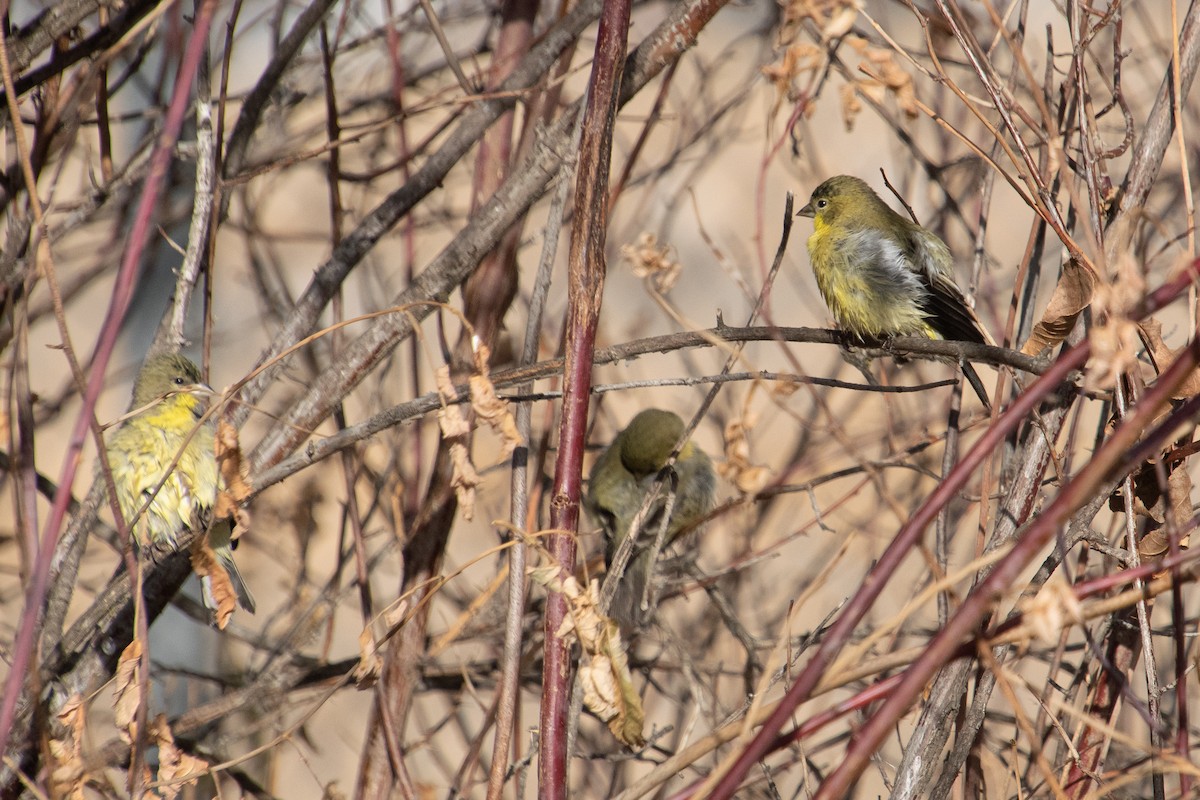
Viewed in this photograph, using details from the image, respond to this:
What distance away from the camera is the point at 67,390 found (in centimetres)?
439

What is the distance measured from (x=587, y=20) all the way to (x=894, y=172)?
2833 millimetres

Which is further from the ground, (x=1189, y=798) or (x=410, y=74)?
(x=410, y=74)

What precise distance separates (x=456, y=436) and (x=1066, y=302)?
3.47 ft

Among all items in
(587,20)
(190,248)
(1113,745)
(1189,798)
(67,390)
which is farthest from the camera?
(67,390)

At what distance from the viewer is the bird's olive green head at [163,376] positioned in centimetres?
341

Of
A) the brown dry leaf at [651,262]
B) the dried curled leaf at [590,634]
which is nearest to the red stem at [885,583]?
the dried curled leaf at [590,634]

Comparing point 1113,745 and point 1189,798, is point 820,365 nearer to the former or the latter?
point 1113,745

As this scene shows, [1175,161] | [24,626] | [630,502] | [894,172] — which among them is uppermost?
[894,172]

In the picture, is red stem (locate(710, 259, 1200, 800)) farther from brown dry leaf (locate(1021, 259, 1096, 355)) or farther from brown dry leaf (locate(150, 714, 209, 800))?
brown dry leaf (locate(150, 714, 209, 800))

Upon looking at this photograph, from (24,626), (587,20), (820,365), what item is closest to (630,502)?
(820,365)

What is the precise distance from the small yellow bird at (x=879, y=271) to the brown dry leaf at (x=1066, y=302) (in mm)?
1653

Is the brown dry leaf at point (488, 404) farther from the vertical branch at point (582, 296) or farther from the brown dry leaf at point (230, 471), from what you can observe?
the brown dry leaf at point (230, 471)

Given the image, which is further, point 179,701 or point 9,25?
point 179,701

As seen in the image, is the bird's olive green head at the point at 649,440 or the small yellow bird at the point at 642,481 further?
the bird's olive green head at the point at 649,440
